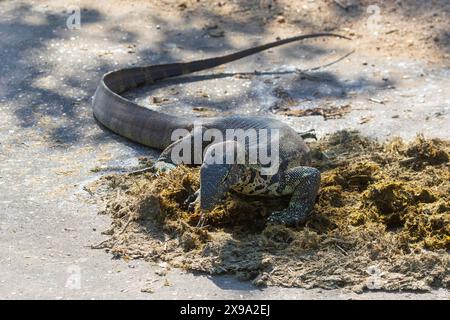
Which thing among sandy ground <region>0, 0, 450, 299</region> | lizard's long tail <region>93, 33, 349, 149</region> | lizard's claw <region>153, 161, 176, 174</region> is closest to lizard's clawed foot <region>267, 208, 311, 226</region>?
sandy ground <region>0, 0, 450, 299</region>

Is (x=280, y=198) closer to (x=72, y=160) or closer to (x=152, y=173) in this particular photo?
(x=152, y=173)

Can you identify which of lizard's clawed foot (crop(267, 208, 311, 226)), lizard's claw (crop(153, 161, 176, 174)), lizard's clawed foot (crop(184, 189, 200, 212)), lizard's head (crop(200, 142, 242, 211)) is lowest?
lizard's claw (crop(153, 161, 176, 174))

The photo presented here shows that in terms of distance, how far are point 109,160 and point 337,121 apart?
87.2 inches

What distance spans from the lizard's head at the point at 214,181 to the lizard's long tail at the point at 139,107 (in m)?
1.81

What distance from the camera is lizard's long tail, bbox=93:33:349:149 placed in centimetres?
750

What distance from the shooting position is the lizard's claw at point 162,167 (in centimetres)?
667

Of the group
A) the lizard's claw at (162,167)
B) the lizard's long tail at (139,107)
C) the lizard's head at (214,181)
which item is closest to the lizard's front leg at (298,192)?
the lizard's head at (214,181)

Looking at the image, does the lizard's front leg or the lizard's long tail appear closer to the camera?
the lizard's front leg

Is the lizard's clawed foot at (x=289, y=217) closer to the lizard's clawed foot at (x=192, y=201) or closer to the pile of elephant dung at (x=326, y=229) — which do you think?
the pile of elephant dung at (x=326, y=229)

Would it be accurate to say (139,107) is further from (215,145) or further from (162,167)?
(215,145)

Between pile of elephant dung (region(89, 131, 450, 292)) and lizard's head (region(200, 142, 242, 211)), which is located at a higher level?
lizard's head (region(200, 142, 242, 211))

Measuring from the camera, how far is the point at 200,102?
8.70m

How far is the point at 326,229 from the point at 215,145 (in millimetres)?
930

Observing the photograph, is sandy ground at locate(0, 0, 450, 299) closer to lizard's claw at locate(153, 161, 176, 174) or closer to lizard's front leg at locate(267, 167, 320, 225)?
lizard's claw at locate(153, 161, 176, 174)
